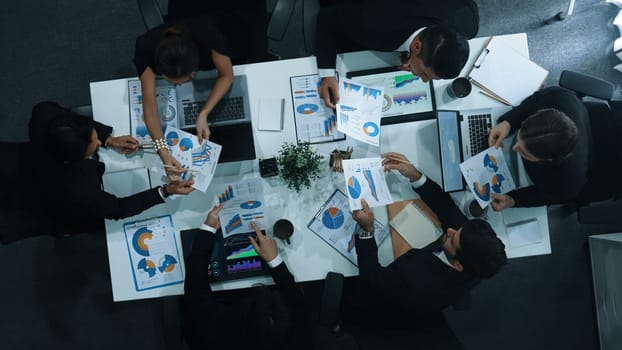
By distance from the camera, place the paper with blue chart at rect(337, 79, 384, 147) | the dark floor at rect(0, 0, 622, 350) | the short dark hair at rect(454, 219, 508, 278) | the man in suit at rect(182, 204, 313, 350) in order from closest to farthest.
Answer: the short dark hair at rect(454, 219, 508, 278) < the man in suit at rect(182, 204, 313, 350) < the paper with blue chart at rect(337, 79, 384, 147) < the dark floor at rect(0, 0, 622, 350)

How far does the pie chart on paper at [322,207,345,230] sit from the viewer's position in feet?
6.24

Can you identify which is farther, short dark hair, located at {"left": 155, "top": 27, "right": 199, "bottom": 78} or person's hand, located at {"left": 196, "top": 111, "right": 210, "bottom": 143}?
person's hand, located at {"left": 196, "top": 111, "right": 210, "bottom": 143}

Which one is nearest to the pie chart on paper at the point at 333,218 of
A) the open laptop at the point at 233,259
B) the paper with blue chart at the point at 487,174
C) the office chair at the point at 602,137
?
the open laptop at the point at 233,259

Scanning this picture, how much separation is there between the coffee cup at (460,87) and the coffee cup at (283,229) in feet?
3.28

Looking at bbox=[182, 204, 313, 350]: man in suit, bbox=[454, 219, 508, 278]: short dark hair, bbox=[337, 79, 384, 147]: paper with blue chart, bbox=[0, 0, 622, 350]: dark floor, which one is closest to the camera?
bbox=[454, 219, 508, 278]: short dark hair

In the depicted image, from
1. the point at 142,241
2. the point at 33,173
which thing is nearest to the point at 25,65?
the point at 33,173

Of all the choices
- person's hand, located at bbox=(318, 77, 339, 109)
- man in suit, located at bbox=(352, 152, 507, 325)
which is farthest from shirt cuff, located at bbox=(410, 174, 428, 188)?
person's hand, located at bbox=(318, 77, 339, 109)

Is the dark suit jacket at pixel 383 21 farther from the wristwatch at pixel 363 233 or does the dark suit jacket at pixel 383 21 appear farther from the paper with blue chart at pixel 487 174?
the wristwatch at pixel 363 233

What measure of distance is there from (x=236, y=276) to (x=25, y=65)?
7.15 ft

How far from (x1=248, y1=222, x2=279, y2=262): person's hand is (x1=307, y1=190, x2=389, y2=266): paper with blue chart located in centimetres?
20

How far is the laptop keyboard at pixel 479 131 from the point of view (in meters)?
1.93

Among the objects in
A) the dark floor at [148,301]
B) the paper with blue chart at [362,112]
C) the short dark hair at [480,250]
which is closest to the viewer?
the short dark hair at [480,250]

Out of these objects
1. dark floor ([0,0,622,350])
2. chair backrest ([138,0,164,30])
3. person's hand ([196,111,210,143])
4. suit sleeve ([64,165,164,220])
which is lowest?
dark floor ([0,0,622,350])

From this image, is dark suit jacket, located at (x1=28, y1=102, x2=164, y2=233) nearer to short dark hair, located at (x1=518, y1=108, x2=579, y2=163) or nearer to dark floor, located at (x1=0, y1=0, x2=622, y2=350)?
dark floor, located at (x1=0, y1=0, x2=622, y2=350)
